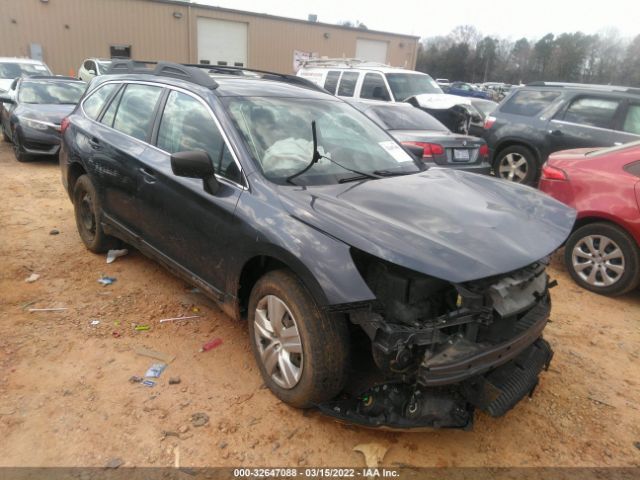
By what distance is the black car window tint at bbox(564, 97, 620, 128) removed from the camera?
23.0 ft

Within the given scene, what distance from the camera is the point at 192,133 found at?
11.2 ft

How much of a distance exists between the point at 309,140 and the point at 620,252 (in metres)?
3.17

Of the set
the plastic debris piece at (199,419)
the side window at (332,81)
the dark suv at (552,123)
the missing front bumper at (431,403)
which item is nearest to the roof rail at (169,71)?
the plastic debris piece at (199,419)

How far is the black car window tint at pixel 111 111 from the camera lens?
436cm

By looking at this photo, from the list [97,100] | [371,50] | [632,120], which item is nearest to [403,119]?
[632,120]

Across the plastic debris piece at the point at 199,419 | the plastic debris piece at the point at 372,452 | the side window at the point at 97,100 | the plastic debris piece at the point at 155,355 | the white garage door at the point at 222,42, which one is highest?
the white garage door at the point at 222,42

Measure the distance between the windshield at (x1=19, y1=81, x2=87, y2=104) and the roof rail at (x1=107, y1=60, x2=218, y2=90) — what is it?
238 inches

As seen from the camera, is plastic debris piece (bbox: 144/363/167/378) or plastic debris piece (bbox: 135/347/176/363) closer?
plastic debris piece (bbox: 144/363/167/378)

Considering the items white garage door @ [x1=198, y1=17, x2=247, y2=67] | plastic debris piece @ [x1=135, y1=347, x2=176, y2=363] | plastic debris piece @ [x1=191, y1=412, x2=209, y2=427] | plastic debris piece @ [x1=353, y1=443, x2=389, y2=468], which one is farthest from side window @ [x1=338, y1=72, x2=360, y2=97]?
white garage door @ [x1=198, y1=17, x2=247, y2=67]

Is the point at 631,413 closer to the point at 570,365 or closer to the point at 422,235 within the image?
the point at 570,365

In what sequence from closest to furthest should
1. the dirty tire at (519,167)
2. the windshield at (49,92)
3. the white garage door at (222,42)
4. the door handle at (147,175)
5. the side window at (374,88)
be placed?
the door handle at (147,175) < the dirty tire at (519,167) < the windshield at (49,92) < the side window at (374,88) < the white garage door at (222,42)

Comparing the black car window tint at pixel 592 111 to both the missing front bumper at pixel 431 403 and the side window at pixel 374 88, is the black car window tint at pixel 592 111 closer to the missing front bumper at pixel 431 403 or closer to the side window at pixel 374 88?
the side window at pixel 374 88

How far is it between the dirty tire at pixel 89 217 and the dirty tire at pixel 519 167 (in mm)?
5876

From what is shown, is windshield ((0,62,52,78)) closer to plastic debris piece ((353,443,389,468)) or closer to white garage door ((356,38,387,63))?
plastic debris piece ((353,443,389,468))
